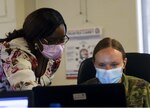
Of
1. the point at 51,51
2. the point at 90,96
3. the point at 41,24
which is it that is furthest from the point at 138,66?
the point at 90,96

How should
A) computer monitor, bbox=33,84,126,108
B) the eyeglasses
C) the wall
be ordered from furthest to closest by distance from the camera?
the wall < the eyeglasses < computer monitor, bbox=33,84,126,108

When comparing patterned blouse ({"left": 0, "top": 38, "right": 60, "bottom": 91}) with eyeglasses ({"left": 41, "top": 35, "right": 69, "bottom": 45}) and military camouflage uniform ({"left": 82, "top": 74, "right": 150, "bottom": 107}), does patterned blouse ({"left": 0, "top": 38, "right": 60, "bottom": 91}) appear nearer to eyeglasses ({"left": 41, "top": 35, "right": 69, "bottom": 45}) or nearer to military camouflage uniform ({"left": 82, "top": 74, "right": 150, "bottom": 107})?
eyeglasses ({"left": 41, "top": 35, "right": 69, "bottom": 45})

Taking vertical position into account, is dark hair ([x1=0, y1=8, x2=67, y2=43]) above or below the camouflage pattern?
above

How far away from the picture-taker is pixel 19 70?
1421 millimetres

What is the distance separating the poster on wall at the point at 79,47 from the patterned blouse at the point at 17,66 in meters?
1.29

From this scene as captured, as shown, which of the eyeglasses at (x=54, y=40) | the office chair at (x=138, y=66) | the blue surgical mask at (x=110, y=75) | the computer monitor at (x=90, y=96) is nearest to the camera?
the computer monitor at (x=90, y=96)

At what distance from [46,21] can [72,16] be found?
4.78 feet

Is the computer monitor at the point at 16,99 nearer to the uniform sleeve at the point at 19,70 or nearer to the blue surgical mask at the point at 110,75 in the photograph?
the uniform sleeve at the point at 19,70

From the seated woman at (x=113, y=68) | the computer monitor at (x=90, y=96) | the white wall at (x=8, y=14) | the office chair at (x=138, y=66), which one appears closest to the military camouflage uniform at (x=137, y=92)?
the seated woman at (x=113, y=68)

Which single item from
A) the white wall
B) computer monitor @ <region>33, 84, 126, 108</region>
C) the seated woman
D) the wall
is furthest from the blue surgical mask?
the white wall

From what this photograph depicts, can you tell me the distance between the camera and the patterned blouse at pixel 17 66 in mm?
1379

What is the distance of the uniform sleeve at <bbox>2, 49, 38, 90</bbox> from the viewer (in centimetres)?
136

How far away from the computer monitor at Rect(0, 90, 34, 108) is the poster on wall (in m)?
2.04

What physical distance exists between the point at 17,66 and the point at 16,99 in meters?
0.57
